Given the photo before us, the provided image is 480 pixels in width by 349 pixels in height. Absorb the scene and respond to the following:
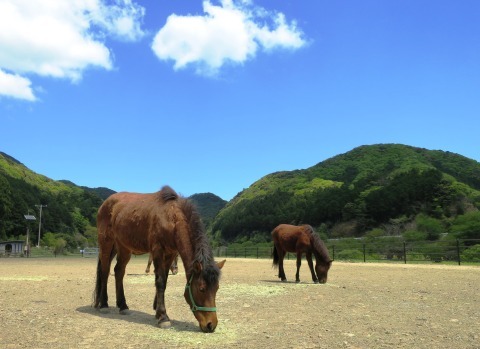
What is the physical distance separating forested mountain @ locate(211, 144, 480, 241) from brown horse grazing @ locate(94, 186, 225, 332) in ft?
161

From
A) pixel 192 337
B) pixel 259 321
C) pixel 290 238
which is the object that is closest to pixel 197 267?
pixel 192 337

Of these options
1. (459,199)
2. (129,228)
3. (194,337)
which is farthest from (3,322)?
(459,199)

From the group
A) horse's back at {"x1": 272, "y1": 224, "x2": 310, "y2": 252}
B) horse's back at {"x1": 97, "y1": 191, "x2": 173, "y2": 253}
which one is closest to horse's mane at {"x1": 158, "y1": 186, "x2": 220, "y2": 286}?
horse's back at {"x1": 97, "y1": 191, "x2": 173, "y2": 253}

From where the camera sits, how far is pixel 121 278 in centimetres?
722

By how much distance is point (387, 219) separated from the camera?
59562mm

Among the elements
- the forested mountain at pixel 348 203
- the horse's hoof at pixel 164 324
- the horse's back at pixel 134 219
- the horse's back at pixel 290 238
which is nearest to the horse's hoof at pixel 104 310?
the horse's back at pixel 134 219

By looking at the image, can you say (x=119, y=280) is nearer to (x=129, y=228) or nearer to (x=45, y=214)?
(x=129, y=228)

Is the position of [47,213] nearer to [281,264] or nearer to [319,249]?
[281,264]

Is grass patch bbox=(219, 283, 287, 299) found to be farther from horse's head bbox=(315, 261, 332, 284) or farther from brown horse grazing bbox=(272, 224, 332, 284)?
brown horse grazing bbox=(272, 224, 332, 284)

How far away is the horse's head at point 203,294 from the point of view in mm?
5359

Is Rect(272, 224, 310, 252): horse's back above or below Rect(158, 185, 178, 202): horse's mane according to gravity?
below

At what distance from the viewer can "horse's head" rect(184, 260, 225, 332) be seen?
17.6 feet

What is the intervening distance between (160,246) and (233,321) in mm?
1633

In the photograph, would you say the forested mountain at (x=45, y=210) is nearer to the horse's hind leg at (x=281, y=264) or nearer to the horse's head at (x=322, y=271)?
the horse's hind leg at (x=281, y=264)
